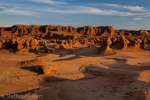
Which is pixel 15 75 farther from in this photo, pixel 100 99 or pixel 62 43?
pixel 62 43

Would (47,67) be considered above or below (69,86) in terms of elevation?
above

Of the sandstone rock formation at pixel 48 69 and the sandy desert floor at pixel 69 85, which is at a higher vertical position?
the sandstone rock formation at pixel 48 69

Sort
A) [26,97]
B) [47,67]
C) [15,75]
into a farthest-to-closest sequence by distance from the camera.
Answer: [47,67] → [15,75] → [26,97]

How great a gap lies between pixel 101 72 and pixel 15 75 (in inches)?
152

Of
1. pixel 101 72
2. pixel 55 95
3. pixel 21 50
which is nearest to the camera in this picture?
pixel 55 95

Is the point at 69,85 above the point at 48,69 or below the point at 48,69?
below

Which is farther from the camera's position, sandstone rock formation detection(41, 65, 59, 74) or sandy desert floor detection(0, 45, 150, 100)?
sandstone rock formation detection(41, 65, 59, 74)

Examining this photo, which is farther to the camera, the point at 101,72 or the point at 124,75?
the point at 101,72

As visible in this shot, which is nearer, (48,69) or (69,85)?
(69,85)

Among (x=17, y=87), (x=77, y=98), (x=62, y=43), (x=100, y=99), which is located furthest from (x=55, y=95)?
(x=62, y=43)

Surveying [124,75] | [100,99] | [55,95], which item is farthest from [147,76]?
[55,95]

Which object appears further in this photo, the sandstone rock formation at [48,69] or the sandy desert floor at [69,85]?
the sandstone rock formation at [48,69]

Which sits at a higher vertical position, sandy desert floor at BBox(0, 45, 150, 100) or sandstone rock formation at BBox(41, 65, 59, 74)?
sandstone rock formation at BBox(41, 65, 59, 74)

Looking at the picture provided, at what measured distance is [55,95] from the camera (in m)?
3.23
